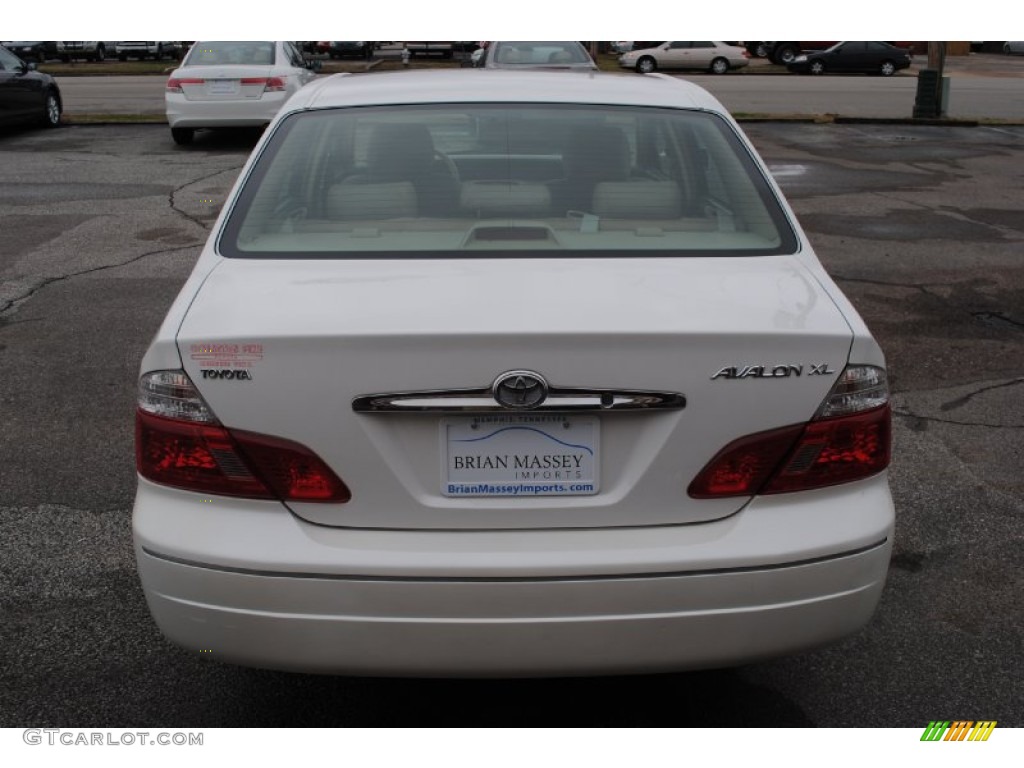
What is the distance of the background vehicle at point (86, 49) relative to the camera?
4225 cm

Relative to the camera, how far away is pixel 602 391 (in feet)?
8.39

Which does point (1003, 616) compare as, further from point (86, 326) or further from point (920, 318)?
point (86, 326)

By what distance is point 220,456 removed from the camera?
267cm

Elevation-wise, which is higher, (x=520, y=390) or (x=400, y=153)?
(x=400, y=153)

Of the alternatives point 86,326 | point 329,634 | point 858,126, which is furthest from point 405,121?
point 858,126

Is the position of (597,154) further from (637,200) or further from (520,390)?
(520,390)

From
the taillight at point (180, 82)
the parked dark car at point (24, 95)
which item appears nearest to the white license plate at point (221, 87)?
the taillight at point (180, 82)

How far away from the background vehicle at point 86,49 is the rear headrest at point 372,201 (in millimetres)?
42973

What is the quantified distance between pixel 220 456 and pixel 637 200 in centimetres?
149

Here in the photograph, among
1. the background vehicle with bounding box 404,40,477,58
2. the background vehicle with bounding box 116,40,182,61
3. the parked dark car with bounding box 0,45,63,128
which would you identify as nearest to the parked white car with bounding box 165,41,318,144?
the parked dark car with bounding box 0,45,63,128

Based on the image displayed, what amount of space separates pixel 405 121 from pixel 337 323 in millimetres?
1297
